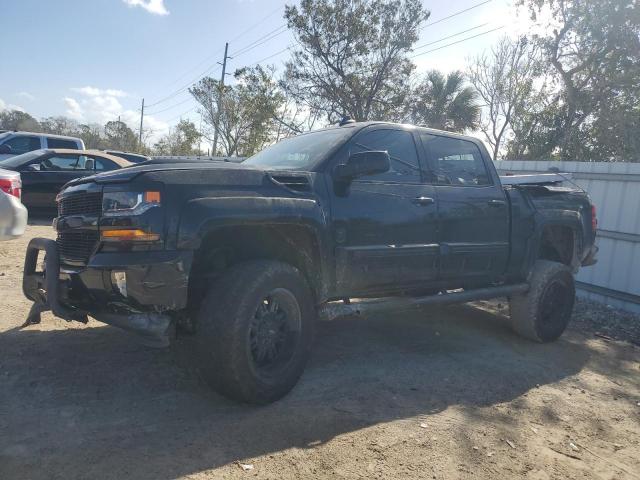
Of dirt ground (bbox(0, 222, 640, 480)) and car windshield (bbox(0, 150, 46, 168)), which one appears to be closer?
dirt ground (bbox(0, 222, 640, 480))

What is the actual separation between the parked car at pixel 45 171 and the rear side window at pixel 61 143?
10.7ft

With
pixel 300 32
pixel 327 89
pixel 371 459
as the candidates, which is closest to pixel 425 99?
pixel 327 89

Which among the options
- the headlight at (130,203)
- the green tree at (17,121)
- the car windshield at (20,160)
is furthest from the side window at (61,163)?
the green tree at (17,121)

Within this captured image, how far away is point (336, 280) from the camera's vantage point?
3.72 m

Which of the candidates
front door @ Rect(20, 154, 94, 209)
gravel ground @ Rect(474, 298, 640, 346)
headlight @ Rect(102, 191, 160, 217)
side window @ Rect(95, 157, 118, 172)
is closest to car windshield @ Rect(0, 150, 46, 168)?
front door @ Rect(20, 154, 94, 209)

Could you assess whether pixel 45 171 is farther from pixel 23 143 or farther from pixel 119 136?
pixel 119 136

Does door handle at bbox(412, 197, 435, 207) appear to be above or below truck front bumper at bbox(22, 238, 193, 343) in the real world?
above

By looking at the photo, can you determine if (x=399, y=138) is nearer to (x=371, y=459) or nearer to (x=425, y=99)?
(x=371, y=459)

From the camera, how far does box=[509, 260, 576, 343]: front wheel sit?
5285 millimetres

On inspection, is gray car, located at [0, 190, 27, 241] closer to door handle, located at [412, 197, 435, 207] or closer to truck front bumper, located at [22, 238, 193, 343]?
truck front bumper, located at [22, 238, 193, 343]

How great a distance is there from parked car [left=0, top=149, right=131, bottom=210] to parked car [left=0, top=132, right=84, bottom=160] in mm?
3166

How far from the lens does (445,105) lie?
2192cm

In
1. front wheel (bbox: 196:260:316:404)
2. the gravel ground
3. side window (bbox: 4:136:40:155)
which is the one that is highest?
side window (bbox: 4:136:40:155)

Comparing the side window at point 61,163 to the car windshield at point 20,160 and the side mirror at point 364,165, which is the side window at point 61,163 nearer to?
the car windshield at point 20,160
